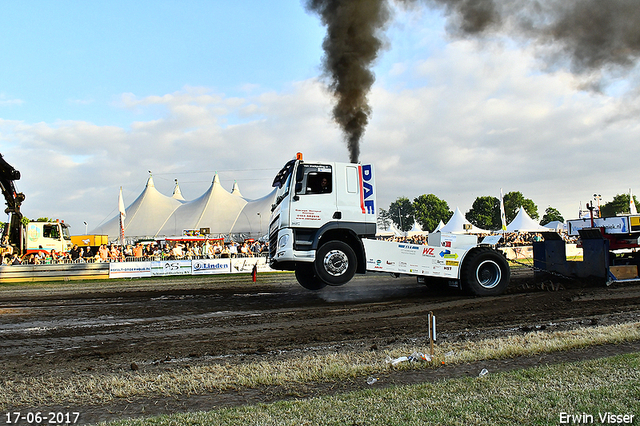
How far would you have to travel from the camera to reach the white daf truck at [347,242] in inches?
404

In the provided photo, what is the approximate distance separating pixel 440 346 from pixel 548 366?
1446 millimetres

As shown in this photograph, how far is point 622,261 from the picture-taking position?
12539 millimetres

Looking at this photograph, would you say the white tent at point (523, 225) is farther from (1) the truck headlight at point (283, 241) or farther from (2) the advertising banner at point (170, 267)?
(1) the truck headlight at point (283, 241)

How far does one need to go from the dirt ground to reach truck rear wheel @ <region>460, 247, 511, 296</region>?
0.35 meters

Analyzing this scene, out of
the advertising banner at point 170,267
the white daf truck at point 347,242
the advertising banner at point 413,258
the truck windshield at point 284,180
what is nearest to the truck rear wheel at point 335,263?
the white daf truck at point 347,242

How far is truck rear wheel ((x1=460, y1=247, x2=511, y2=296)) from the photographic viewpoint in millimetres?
10969

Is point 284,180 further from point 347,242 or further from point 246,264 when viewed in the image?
point 246,264

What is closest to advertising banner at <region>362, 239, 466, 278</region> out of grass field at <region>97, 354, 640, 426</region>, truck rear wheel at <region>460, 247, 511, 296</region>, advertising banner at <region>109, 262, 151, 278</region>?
truck rear wheel at <region>460, 247, 511, 296</region>

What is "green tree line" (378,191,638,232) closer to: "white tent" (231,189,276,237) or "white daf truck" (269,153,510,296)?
"white tent" (231,189,276,237)

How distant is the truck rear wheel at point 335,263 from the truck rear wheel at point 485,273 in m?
2.95

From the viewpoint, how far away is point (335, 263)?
10273 millimetres

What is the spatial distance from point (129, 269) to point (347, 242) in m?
16.4

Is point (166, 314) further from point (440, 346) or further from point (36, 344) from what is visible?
point (440, 346)

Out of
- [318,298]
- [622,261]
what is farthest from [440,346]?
[622,261]
